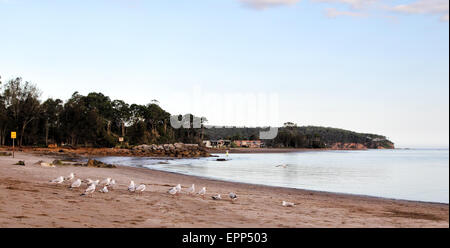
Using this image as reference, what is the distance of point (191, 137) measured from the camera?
127438 mm

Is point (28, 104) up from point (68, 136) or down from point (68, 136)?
up

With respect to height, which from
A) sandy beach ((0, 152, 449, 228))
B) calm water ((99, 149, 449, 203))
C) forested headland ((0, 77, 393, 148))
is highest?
forested headland ((0, 77, 393, 148))

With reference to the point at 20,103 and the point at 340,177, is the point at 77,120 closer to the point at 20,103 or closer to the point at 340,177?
the point at 20,103

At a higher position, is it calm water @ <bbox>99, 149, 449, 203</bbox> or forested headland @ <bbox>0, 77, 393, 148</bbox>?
forested headland @ <bbox>0, 77, 393, 148</bbox>

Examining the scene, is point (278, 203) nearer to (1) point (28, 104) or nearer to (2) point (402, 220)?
(2) point (402, 220)

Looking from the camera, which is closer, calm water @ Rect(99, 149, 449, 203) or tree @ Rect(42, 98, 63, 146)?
calm water @ Rect(99, 149, 449, 203)

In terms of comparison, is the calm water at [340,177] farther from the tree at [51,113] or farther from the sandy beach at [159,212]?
the tree at [51,113]

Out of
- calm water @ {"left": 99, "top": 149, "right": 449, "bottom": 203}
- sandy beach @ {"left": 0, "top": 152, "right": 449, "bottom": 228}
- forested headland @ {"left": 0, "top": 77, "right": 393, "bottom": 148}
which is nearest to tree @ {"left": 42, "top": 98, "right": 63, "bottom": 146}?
forested headland @ {"left": 0, "top": 77, "right": 393, "bottom": 148}

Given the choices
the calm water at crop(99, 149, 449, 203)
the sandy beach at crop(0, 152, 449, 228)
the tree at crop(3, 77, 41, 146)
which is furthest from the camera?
the tree at crop(3, 77, 41, 146)

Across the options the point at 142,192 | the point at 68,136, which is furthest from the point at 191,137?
the point at 142,192

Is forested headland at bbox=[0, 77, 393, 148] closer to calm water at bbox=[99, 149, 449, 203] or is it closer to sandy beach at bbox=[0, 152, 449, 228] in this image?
calm water at bbox=[99, 149, 449, 203]

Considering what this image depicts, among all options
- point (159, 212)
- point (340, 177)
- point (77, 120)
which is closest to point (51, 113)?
point (77, 120)
